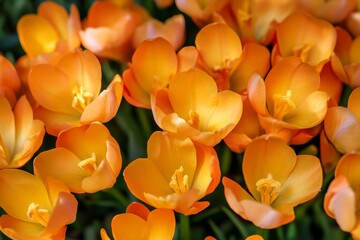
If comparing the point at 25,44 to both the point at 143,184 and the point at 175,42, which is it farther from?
the point at 143,184

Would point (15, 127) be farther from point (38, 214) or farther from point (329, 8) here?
point (329, 8)

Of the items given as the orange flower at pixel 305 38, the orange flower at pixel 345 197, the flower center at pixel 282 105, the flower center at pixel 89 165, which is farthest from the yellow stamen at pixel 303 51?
the flower center at pixel 89 165

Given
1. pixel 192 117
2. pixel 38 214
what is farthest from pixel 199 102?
pixel 38 214

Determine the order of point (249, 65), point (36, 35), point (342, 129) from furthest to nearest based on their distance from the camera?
1. point (36, 35)
2. point (249, 65)
3. point (342, 129)

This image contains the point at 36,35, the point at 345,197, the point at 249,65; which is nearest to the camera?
the point at 345,197

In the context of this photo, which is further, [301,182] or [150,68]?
[150,68]

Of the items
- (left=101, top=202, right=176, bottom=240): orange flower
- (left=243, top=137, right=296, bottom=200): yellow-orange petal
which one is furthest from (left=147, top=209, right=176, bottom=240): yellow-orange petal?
(left=243, top=137, right=296, bottom=200): yellow-orange petal

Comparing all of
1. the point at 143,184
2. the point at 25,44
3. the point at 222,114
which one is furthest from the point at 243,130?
the point at 25,44
